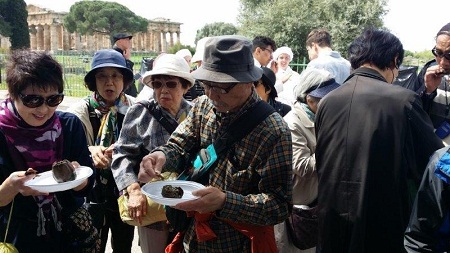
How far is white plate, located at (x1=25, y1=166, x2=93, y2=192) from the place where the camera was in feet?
7.20

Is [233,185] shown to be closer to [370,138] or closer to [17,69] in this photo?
[370,138]

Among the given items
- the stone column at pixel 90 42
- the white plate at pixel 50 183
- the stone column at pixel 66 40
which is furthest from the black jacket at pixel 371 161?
the stone column at pixel 66 40

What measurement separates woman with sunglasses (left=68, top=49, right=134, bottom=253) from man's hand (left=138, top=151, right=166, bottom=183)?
1.19 m

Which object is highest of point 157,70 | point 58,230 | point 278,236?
point 157,70

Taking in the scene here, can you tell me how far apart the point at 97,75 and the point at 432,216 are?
278cm

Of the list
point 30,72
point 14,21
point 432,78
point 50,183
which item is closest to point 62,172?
point 50,183

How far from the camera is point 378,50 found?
277 cm

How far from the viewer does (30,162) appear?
250 centimetres

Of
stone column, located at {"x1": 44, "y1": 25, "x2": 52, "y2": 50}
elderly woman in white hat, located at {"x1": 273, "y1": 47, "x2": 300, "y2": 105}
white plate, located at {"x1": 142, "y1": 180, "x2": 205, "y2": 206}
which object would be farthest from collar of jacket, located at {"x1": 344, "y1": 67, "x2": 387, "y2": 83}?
stone column, located at {"x1": 44, "y1": 25, "x2": 52, "y2": 50}

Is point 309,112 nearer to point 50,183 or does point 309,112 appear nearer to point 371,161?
point 371,161

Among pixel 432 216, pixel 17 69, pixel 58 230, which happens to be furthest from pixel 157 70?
pixel 432 216

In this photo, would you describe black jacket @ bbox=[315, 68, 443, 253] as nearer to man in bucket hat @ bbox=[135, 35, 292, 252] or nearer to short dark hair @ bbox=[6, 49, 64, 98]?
man in bucket hat @ bbox=[135, 35, 292, 252]

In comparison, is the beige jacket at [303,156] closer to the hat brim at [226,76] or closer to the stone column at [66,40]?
the hat brim at [226,76]

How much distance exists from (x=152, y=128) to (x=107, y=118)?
68 cm
